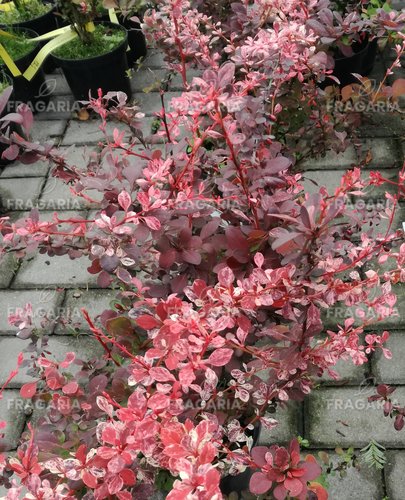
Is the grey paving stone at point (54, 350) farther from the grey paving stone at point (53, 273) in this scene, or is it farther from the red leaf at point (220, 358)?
the red leaf at point (220, 358)

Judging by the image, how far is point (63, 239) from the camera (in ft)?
5.81

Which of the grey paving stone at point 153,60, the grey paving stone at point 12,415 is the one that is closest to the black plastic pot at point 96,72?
the grey paving stone at point 153,60

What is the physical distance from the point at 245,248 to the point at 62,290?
1443 mm

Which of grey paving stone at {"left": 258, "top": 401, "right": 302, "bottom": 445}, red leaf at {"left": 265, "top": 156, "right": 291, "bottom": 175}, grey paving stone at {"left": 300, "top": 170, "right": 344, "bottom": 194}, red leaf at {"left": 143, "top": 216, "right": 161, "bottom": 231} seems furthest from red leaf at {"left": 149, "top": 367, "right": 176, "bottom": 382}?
grey paving stone at {"left": 300, "top": 170, "right": 344, "bottom": 194}

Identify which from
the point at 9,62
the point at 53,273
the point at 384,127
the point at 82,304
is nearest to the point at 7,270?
the point at 53,273

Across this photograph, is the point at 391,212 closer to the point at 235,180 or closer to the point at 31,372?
the point at 235,180

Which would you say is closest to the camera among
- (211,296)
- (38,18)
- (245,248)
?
(211,296)

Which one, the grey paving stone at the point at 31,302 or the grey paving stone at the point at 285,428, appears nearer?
the grey paving stone at the point at 285,428

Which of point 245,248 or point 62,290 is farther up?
point 245,248

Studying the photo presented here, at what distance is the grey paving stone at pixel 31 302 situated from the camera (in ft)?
8.75

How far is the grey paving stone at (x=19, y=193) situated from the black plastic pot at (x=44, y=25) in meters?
1.19

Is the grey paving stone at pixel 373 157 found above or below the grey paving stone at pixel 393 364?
above

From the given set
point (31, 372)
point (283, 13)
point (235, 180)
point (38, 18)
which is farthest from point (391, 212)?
point (38, 18)

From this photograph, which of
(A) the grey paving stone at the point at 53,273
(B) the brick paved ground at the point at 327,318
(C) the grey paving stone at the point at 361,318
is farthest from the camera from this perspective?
(A) the grey paving stone at the point at 53,273
